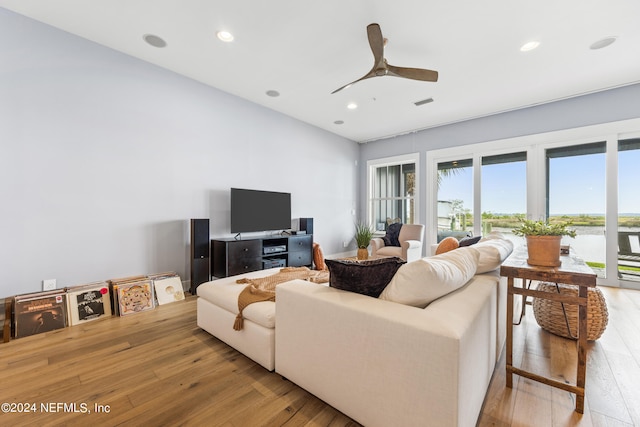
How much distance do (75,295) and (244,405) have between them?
7.49 ft

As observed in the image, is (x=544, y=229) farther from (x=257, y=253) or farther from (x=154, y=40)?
(x=154, y=40)

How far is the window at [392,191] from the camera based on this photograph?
5957 mm

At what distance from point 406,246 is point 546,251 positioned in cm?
286

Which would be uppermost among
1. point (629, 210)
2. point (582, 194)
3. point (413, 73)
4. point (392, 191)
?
point (413, 73)

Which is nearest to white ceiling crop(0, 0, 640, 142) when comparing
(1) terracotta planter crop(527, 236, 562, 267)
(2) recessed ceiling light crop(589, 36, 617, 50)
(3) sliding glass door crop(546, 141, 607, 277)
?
(2) recessed ceiling light crop(589, 36, 617, 50)

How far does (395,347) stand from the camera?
1.11 m

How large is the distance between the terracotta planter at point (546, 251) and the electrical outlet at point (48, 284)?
A: 410 centimetres

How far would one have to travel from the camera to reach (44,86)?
2.59 m

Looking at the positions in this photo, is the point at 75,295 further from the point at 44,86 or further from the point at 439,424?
the point at 439,424

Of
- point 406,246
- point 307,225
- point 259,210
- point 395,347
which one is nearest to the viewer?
point 395,347

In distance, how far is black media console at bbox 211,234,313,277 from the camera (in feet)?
11.7

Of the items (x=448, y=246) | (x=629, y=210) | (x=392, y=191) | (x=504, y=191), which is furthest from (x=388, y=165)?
(x=629, y=210)

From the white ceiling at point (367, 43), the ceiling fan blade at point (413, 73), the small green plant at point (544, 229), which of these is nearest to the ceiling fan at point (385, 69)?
the ceiling fan blade at point (413, 73)

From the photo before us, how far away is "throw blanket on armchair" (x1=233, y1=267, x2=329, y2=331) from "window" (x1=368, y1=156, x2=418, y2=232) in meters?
3.90
